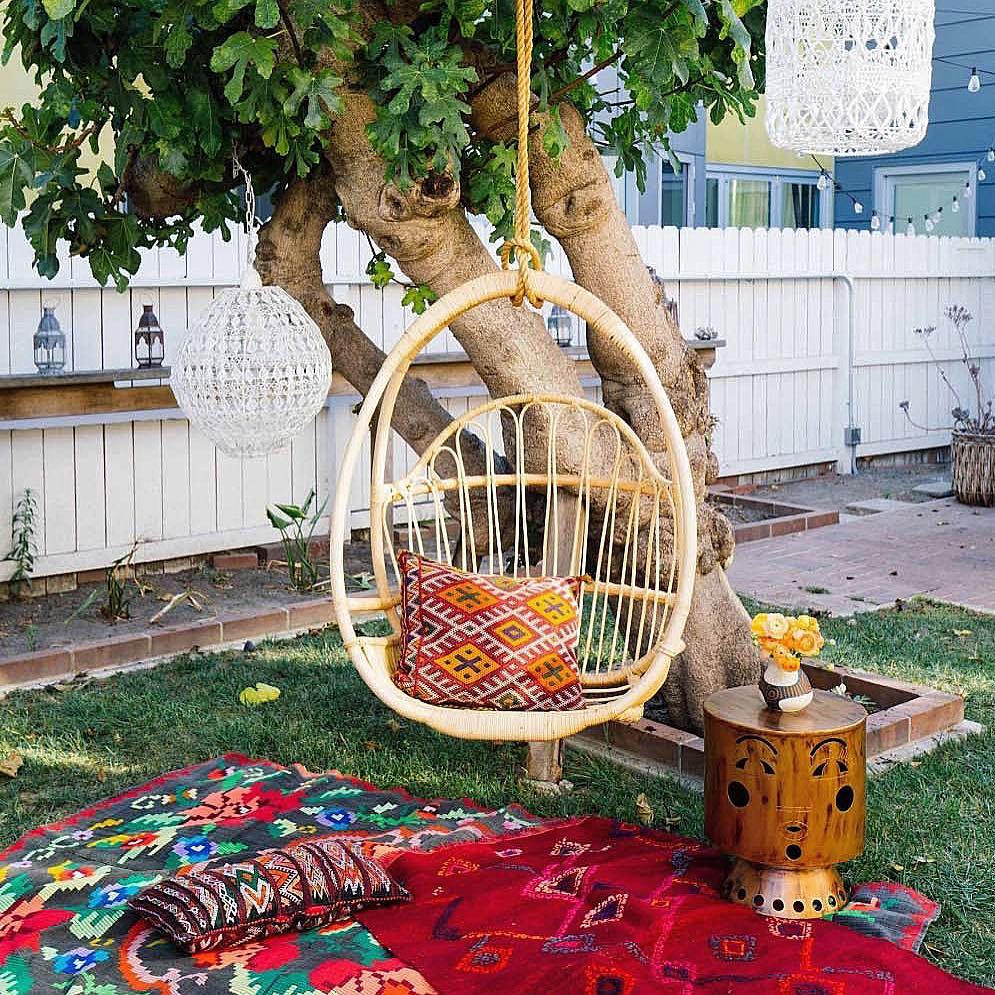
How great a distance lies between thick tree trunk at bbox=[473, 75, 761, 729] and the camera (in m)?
3.82

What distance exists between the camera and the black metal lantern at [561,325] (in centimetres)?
732

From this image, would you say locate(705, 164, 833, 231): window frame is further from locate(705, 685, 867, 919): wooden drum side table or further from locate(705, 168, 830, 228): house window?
locate(705, 685, 867, 919): wooden drum side table

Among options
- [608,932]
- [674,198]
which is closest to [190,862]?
[608,932]

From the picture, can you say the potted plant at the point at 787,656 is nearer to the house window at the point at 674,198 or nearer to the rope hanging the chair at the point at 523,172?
the rope hanging the chair at the point at 523,172

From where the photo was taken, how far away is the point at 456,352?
7031 millimetres

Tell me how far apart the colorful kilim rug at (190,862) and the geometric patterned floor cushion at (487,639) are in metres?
0.37

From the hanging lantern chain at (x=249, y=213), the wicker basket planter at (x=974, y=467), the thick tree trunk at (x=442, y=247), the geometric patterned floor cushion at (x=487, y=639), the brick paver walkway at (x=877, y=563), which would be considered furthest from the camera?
the wicker basket planter at (x=974, y=467)

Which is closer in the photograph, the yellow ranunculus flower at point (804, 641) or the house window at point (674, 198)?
the yellow ranunculus flower at point (804, 641)

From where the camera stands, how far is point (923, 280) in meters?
9.89

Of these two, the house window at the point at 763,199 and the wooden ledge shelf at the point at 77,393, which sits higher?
the house window at the point at 763,199

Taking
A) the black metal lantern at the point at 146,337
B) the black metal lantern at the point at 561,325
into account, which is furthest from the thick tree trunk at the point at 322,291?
the black metal lantern at the point at 561,325

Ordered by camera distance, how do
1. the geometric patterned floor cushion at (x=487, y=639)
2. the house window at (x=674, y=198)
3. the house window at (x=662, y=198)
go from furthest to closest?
the house window at (x=674, y=198), the house window at (x=662, y=198), the geometric patterned floor cushion at (x=487, y=639)

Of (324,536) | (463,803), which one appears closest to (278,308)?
(463,803)

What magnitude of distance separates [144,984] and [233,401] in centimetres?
197
